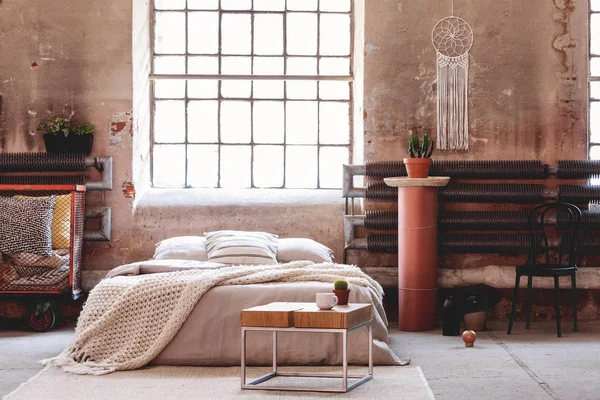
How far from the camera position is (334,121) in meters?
7.68

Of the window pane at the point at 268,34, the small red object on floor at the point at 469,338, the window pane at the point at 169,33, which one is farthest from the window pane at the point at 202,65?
the small red object on floor at the point at 469,338

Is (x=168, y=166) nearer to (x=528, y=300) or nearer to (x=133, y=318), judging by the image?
(x=133, y=318)

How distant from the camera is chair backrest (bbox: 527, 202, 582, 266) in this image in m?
6.63

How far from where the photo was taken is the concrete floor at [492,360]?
430 centimetres

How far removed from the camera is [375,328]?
16.8 feet

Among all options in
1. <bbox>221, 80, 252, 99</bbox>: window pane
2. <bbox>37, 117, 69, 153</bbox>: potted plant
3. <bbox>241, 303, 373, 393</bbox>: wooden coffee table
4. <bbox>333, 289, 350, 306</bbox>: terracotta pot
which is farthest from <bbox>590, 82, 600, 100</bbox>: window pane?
<bbox>37, 117, 69, 153</bbox>: potted plant

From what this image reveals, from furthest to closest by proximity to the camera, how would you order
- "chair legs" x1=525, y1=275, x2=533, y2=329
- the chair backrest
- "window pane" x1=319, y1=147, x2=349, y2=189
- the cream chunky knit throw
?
1. "window pane" x1=319, y1=147, x2=349, y2=189
2. the chair backrest
3. "chair legs" x1=525, y1=275, x2=533, y2=329
4. the cream chunky knit throw

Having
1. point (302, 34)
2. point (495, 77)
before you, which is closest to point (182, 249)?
point (302, 34)

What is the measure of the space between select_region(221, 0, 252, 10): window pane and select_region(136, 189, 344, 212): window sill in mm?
1675

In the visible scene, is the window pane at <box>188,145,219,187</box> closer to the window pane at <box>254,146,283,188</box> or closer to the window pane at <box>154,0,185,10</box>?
the window pane at <box>254,146,283,188</box>

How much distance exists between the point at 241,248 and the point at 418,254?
1358 mm

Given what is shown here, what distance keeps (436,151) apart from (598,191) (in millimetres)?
1361

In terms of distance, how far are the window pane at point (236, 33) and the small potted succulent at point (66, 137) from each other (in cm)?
150

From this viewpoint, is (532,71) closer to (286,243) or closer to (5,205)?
(286,243)
